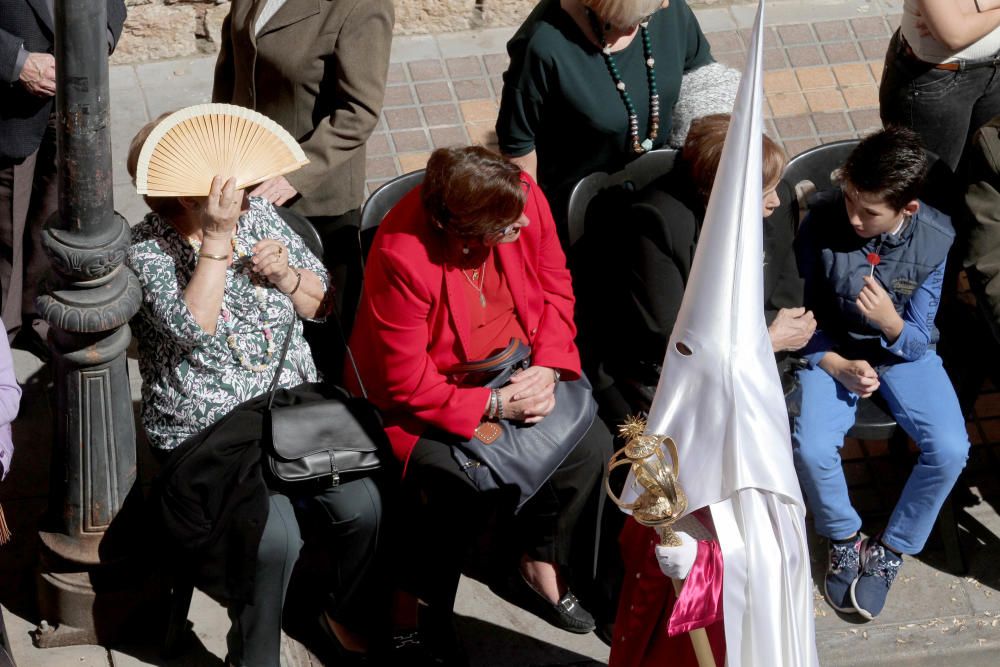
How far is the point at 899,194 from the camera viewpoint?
4.34 meters

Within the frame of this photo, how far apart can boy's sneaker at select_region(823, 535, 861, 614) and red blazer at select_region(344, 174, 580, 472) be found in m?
1.29

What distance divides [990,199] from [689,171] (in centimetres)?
114

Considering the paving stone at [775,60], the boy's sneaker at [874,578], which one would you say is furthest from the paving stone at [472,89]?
the boy's sneaker at [874,578]

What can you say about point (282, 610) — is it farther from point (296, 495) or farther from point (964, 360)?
point (964, 360)

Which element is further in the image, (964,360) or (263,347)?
(964,360)

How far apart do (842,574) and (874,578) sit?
0.35ft

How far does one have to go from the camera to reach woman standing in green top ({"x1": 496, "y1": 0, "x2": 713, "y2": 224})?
173 inches

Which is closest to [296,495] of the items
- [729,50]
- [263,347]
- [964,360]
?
[263,347]

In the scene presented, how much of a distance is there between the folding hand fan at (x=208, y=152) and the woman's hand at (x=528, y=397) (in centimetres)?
92

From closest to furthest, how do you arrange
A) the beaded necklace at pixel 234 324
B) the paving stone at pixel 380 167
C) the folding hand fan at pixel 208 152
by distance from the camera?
the folding hand fan at pixel 208 152, the beaded necklace at pixel 234 324, the paving stone at pixel 380 167

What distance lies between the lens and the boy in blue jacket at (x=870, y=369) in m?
4.51

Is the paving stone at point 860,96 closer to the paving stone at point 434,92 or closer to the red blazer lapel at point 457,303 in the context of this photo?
the paving stone at point 434,92

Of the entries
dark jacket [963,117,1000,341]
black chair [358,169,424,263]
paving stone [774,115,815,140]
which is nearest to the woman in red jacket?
black chair [358,169,424,263]

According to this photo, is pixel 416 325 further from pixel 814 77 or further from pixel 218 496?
pixel 814 77
